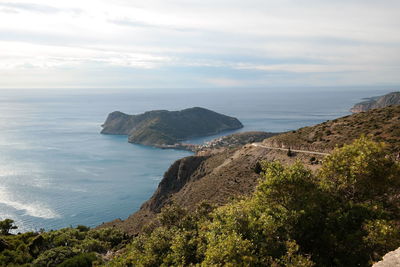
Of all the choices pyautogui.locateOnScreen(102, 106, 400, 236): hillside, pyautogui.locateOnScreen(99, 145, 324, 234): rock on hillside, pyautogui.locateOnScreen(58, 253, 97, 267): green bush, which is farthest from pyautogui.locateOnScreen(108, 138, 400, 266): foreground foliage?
pyautogui.locateOnScreen(102, 106, 400, 236): hillside

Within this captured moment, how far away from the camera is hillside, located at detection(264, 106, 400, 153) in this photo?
1812 inches

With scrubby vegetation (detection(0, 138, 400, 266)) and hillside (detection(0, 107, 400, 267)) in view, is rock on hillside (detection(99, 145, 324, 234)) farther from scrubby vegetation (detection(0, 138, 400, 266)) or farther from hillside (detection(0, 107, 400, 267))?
scrubby vegetation (detection(0, 138, 400, 266))

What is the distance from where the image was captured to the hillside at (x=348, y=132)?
1812 inches

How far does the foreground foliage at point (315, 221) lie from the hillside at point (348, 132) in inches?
960

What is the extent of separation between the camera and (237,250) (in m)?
16.4

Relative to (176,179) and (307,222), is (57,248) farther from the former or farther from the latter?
(176,179)

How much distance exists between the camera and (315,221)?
19.1 metres

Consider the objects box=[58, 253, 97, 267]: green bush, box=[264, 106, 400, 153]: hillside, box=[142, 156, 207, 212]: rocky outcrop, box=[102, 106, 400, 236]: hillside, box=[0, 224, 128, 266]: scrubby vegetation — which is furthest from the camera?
box=[142, 156, 207, 212]: rocky outcrop

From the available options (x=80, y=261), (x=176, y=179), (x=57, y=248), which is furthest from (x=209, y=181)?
(x=80, y=261)

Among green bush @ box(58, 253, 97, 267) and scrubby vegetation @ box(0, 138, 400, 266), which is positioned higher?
scrubby vegetation @ box(0, 138, 400, 266)

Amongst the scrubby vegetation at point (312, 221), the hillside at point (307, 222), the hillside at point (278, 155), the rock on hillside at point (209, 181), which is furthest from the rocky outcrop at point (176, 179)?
the scrubby vegetation at point (312, 221)

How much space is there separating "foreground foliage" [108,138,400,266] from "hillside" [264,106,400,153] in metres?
24.4

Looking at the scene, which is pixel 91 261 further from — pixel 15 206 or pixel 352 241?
pixel 15 206

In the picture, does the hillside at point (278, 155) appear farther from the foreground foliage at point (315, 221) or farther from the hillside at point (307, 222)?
the foreground foliage at point (315, 221)
